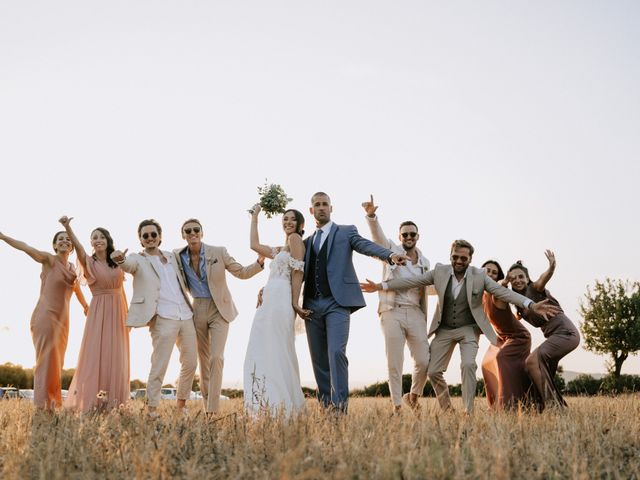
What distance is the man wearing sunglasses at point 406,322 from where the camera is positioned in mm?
10852

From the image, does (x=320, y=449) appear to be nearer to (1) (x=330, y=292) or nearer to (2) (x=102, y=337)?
(1) (x=330, y=292)

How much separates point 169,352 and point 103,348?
1045 millimetres

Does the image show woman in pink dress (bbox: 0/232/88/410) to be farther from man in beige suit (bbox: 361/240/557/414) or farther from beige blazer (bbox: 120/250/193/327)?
man in beige suit (bbox: 361/240/557/414)

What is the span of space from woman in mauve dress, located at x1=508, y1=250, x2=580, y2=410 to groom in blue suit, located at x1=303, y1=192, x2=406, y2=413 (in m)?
2.67

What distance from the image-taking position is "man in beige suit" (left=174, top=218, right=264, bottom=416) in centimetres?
1072

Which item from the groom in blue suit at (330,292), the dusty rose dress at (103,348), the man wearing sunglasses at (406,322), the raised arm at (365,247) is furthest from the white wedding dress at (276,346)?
the dusty rose dress at (103,348)

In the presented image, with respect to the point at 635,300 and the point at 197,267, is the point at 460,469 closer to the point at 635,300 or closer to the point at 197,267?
the point at 197,267

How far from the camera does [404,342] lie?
1095cm

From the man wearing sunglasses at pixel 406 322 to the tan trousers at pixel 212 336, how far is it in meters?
2.57

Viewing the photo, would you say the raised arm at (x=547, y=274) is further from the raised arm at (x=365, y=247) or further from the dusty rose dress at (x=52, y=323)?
the dusty rose dress at (x=52, y=323)

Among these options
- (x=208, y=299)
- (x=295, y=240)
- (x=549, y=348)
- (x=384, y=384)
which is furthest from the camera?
(x=384, y=384)

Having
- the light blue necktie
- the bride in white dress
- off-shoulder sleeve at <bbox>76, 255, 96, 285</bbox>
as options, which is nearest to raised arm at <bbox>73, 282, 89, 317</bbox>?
off-shoulder sleeve at <bbox>76, 255, 96, 285</bbox>

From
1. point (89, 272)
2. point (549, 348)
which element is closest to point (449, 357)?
point (549, 348)

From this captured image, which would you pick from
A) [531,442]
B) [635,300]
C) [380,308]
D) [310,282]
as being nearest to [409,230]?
[380,308]
